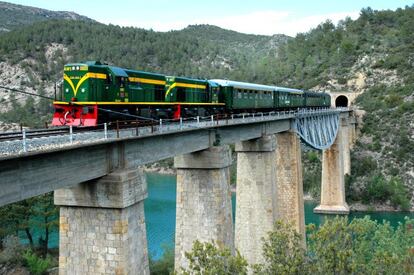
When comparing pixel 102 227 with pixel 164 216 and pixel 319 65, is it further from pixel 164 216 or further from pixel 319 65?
pixel 319 65

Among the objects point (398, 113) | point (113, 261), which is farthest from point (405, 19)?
point (113, 261)

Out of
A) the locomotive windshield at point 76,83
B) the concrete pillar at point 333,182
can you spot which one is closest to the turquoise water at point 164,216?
the concrete pillar at point 333,182

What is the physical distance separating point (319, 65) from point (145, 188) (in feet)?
346

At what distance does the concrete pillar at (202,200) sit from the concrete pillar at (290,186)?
1374 centimetres

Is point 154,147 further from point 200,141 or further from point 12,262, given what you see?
point 12,262

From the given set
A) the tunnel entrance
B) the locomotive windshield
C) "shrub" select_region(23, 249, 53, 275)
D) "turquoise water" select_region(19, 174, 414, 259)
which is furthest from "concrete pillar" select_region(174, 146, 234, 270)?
the tunnel entrance

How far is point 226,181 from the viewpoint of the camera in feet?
76.3

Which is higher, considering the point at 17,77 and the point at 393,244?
the point at 17,77

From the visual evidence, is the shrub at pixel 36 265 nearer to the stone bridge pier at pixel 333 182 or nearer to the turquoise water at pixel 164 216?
the turquoise water at pixel 164 216

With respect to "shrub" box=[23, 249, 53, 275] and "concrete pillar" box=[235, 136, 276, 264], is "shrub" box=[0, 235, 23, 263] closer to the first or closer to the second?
"shrub" box=[23, 249, 53, 275]

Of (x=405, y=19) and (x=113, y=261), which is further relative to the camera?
(x=405, y=19)

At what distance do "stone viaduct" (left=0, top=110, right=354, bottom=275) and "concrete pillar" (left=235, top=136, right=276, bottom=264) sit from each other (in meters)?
0.07

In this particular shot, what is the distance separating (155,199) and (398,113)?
1717 inches

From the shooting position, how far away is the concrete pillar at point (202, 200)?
22.4m
